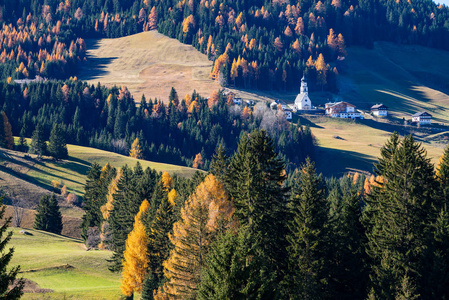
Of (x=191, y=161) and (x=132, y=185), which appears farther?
(x=191, y=161)

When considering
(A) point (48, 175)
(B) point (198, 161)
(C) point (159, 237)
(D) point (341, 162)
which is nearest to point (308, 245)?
(C) point (159, 237)

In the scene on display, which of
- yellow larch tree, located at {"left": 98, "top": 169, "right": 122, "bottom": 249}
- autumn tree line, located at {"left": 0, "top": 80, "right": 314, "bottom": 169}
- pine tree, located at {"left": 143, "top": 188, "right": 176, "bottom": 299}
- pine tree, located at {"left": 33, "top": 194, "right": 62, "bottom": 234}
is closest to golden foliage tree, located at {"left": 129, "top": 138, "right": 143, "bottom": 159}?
autumn tree line, located at {"left": 0, "top": 80, "right": 314, "bottom": 169}

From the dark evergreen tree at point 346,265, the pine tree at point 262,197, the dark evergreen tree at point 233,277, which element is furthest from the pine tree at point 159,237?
the dark evergreen tree at point 233,277

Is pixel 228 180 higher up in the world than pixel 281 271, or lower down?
higher up

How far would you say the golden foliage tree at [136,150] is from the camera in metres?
165

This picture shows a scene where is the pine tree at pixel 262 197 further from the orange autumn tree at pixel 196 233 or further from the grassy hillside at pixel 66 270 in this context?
the grassy hillside at pixel 66 270

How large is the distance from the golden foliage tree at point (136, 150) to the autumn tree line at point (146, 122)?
0.83 m

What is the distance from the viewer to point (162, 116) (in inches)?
7618

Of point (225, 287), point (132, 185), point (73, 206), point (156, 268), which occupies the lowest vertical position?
point (73, 206)

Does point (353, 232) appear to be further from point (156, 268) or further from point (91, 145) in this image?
point (91, 145)

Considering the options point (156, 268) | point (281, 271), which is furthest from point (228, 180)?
point (156, 268)

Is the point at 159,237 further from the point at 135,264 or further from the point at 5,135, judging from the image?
the point at 5,135

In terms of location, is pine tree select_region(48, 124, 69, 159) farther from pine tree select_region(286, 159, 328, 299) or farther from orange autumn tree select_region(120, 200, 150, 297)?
pine tree select_region(286, 159, 328, 299)

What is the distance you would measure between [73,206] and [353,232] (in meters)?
73.8
